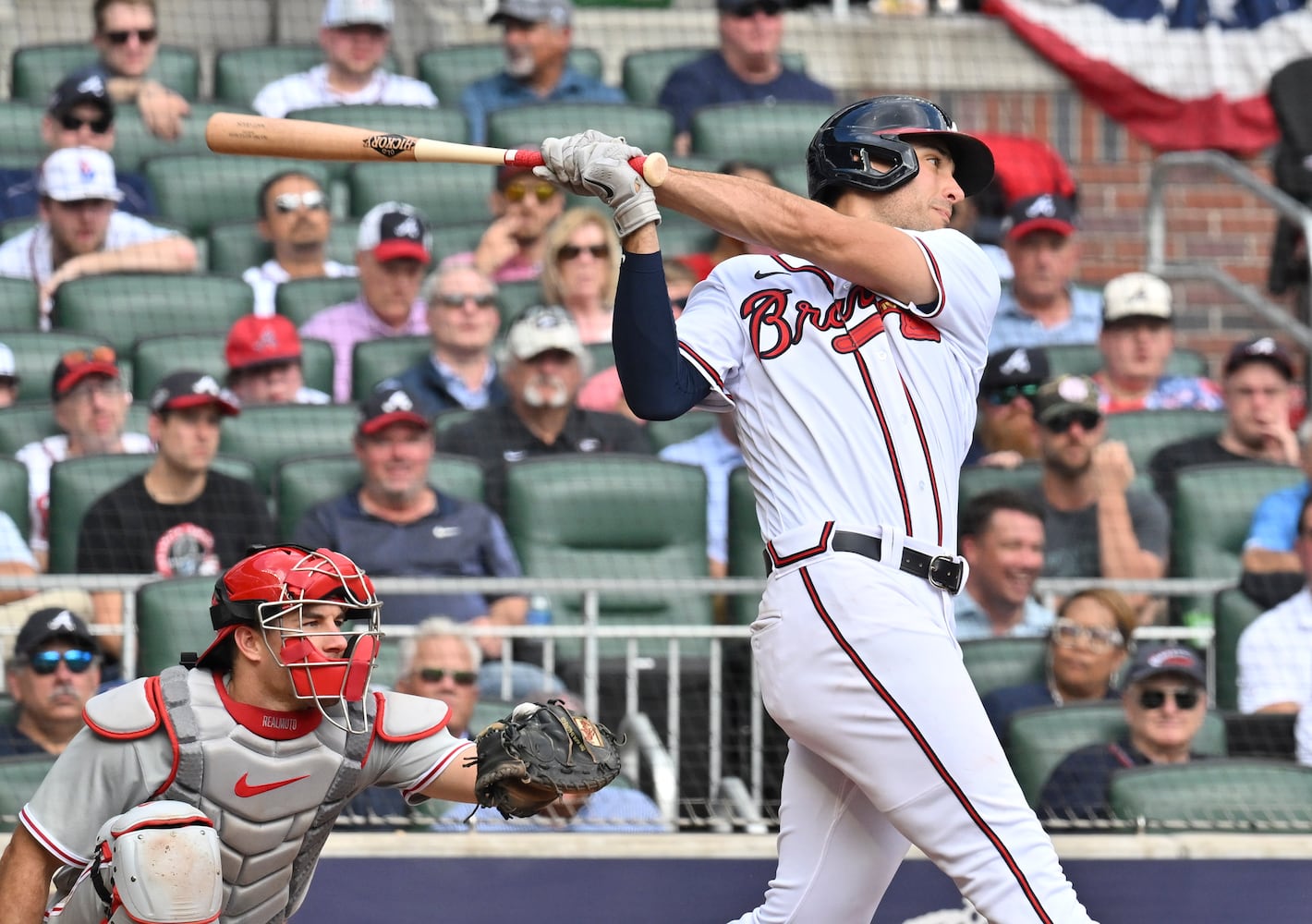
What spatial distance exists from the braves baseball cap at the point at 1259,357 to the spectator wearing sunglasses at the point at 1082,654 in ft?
4.48

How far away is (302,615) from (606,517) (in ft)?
8.03

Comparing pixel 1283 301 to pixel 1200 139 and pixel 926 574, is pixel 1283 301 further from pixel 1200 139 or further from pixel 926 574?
pixel 926 574

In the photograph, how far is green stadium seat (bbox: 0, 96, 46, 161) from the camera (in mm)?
7270

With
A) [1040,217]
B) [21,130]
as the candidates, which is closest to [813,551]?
[1040,217]

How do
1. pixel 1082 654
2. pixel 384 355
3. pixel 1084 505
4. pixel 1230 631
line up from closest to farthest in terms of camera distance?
pixel 1082 654
pixel 1230 631
pixel 1084 505
pixel 384 355

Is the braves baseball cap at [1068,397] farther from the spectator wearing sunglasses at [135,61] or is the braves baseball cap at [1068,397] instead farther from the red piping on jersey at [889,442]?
the spectator wearing sunglasses at [135,61]

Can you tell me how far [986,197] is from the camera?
284 inches

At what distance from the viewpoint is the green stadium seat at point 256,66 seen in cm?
768

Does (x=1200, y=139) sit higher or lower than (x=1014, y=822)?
higher

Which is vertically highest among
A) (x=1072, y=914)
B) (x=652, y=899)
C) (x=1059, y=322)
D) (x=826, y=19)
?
(x=826, y=19)

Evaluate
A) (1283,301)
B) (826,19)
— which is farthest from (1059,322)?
(826,19)

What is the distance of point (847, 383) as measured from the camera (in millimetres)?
2816

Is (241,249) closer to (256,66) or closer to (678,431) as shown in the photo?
(256,66)

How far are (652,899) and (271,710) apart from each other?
1242 millimetres
